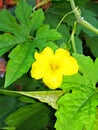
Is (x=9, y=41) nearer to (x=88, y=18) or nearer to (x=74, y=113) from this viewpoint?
(x=74, y=113)

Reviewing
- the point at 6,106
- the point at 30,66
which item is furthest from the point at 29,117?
the point at 30,66

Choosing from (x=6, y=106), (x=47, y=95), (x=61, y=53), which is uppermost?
(x=61, y=53)

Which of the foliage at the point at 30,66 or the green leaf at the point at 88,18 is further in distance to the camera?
the green leaf at the point at 88,18

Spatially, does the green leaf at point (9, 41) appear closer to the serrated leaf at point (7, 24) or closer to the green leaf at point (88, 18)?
the serrated leaf at point (7, 24)

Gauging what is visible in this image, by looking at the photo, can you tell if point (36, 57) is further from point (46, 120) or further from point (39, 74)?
point (46, 120)

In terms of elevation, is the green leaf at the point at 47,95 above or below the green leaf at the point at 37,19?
below

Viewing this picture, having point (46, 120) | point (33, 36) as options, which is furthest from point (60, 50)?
point (46, 120)

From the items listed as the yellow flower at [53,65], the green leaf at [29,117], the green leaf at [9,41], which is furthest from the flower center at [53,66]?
the green leaf at [29,117]
